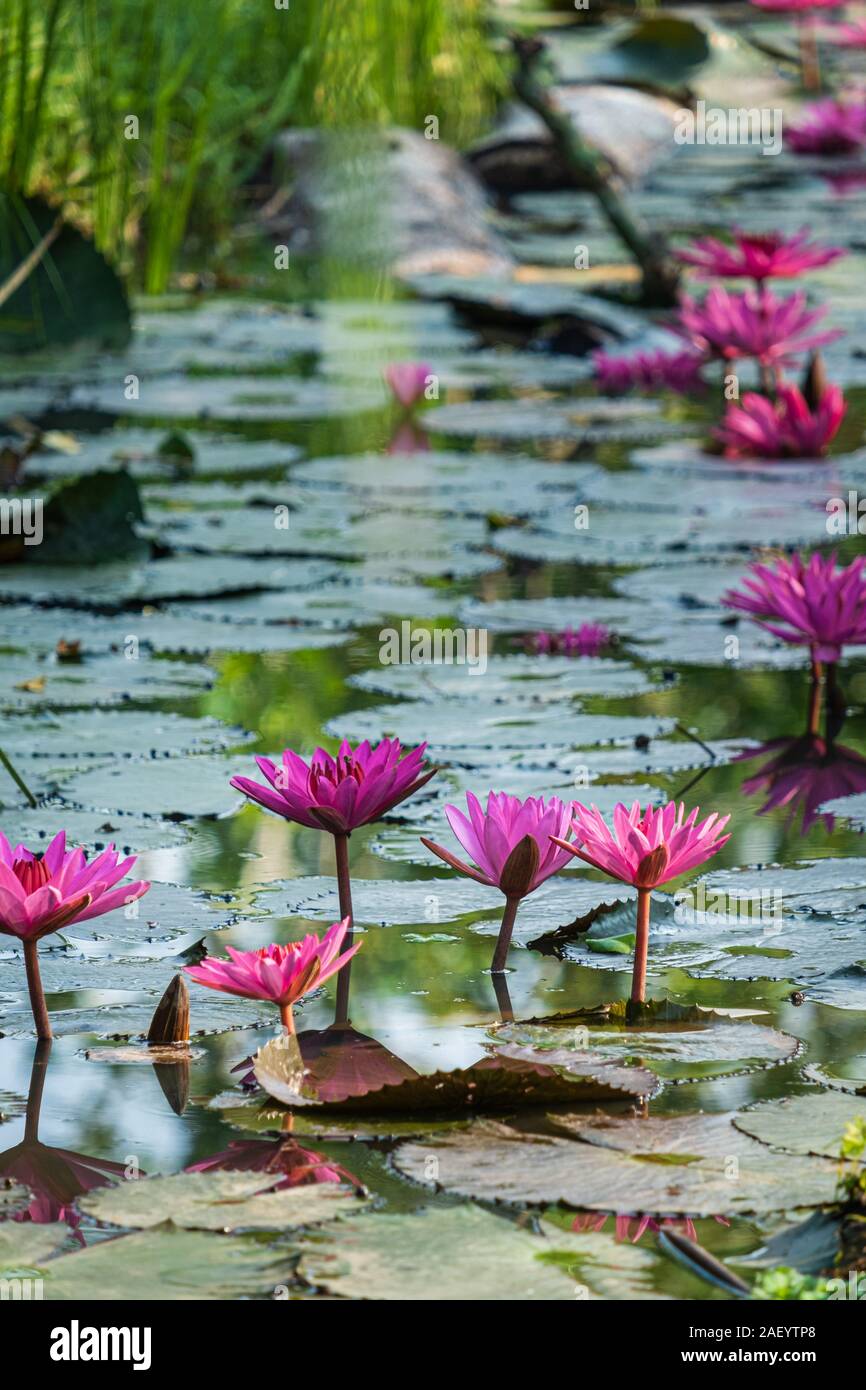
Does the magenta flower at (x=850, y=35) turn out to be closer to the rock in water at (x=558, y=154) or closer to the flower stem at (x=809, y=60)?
the flower stem at (x=809, y=60)

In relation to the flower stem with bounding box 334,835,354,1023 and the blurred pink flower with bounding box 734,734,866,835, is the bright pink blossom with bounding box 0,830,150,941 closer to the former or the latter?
the flower stem with bounding box 334,835,354,1023

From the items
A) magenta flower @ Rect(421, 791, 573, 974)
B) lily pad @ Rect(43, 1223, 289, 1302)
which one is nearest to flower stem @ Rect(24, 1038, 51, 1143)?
lily pad @ Rect(43, 1223, 289, 1302)

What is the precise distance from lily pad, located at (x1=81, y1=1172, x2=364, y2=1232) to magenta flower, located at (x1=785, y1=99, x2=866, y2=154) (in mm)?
10651

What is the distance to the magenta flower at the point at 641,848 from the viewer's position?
1.85 metres

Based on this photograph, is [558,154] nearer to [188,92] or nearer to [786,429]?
[188,92]

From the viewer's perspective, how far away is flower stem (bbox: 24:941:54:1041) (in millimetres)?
1807

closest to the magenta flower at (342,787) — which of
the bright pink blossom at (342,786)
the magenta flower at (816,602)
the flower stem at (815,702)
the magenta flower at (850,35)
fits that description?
the bright pink blossom at (342,786)

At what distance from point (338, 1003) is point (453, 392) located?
4.00 meters

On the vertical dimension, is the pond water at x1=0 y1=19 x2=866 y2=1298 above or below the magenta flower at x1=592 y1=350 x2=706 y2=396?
below

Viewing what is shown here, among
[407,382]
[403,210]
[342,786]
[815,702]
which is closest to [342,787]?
[342,786]

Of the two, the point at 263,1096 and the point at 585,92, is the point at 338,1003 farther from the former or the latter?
the point at 585,92

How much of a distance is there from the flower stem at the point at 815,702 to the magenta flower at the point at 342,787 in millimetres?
1045

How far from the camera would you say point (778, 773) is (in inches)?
105
